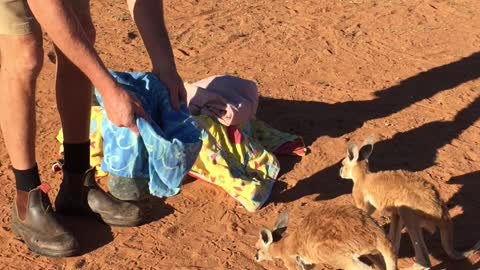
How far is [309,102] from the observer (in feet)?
21.1

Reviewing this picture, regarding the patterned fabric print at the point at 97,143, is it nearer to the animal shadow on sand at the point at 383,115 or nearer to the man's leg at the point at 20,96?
the man's leg at the point at 20,96

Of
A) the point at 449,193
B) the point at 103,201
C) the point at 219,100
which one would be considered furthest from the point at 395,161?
the point at 103,201

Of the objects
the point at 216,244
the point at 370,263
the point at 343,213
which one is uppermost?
the point at 343,213

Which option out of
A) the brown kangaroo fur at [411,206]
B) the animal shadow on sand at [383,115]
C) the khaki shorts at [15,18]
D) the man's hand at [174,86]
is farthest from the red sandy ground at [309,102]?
the khaki shorts at [15,18]

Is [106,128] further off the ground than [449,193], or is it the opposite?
[106,128]

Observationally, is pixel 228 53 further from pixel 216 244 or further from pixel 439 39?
pixel 216 244

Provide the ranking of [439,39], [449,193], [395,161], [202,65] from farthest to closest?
1. [439,39]
2. [202,65]
3. [395,161]
4. [449,193]

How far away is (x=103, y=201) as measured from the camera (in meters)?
4.96

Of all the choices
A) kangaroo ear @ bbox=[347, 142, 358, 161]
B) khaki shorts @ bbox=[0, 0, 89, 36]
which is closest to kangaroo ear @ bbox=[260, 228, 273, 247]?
kangaroo ear @ bbox=[347, 142, 358, 161]

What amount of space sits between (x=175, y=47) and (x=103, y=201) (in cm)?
269

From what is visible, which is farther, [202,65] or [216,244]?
[202,65]

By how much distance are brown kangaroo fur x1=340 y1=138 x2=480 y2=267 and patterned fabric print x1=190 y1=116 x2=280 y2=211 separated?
81 centimetres

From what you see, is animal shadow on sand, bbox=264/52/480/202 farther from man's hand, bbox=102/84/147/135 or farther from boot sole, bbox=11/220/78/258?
man's hand, bbox=102/84/147/135

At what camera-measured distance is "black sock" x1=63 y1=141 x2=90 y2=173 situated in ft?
15.9
